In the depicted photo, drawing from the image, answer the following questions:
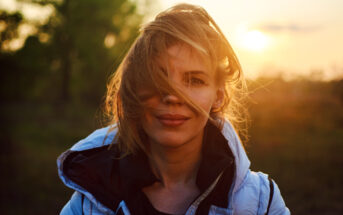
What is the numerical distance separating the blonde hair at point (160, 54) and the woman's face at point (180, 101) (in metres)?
0.04

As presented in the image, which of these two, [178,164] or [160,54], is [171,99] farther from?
[178,164]

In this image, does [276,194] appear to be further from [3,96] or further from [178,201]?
[3,96]

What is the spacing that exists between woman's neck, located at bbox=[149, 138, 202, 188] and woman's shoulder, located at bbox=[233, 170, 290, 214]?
370 millimetres

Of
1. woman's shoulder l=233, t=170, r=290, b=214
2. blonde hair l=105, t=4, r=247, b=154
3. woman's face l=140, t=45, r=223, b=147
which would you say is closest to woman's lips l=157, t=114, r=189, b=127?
woman's face l=140, t=45, r=223, b=147

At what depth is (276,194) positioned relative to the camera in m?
2.00

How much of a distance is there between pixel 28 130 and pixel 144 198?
11940 mm

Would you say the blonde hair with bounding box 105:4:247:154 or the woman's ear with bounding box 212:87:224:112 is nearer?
the blonde hair with bounding box 105:4:247:154

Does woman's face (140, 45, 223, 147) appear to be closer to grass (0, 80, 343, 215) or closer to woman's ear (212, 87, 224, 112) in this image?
woman's ear (212, 87, 224, 112)

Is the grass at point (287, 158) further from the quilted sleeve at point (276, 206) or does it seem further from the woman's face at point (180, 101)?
the woman's face at point (180, 101)

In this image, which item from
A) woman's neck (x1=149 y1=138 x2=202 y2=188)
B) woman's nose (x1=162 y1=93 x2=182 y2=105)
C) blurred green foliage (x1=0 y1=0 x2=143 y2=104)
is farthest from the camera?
blurred green foliage (x1=0 y1=0 x2=143 y2=104)

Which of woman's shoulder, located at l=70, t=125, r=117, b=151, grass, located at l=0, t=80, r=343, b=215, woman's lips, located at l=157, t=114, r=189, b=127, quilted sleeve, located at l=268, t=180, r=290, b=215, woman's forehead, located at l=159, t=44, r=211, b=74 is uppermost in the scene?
woman's forehead, located at l=159, t=44, r=211, b=74

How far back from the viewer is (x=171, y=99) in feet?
6.20

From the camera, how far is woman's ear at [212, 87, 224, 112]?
219 centimetres

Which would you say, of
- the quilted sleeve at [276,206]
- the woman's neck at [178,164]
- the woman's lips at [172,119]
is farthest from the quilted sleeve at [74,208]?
the quilted sleeve at [276,206]
